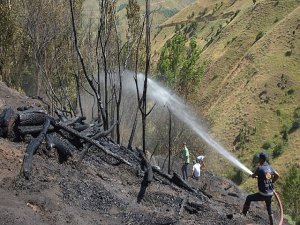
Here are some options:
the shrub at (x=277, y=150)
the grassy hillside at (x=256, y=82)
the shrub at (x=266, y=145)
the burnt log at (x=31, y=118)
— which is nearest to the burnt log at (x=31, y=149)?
the burnt log at (x=31, y=118)

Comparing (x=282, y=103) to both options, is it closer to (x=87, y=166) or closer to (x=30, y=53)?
(x=30, y=53)

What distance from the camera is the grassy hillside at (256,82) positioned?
5853 cm

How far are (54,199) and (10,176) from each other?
3.68 feet

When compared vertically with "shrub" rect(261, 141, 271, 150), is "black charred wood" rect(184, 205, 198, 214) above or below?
above

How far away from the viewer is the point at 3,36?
24.7 meters

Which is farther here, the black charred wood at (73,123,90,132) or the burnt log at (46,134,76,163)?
the black charred wood at (73,123,90,132)

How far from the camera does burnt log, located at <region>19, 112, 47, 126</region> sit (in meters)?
11.4

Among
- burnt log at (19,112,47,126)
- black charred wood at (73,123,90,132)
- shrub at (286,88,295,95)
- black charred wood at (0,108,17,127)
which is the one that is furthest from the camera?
shrub at (286,88,295,95)

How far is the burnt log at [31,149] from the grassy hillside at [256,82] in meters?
41.4

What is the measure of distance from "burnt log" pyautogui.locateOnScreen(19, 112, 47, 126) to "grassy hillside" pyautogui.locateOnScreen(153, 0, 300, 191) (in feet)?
135

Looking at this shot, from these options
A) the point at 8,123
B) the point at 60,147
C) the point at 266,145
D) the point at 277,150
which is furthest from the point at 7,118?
the point at 266,145

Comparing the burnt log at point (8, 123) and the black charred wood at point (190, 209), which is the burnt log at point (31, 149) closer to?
the burnt log at point (8, 123)

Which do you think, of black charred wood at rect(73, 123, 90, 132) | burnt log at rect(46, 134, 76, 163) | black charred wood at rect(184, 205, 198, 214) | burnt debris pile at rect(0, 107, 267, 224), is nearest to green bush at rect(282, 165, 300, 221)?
burnt debris pile at rect(0, 107, 267, 224)

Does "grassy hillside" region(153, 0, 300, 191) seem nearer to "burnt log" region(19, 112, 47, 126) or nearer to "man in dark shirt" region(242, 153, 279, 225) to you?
"man in dark shirt" region(242, 153, 279, 225)
